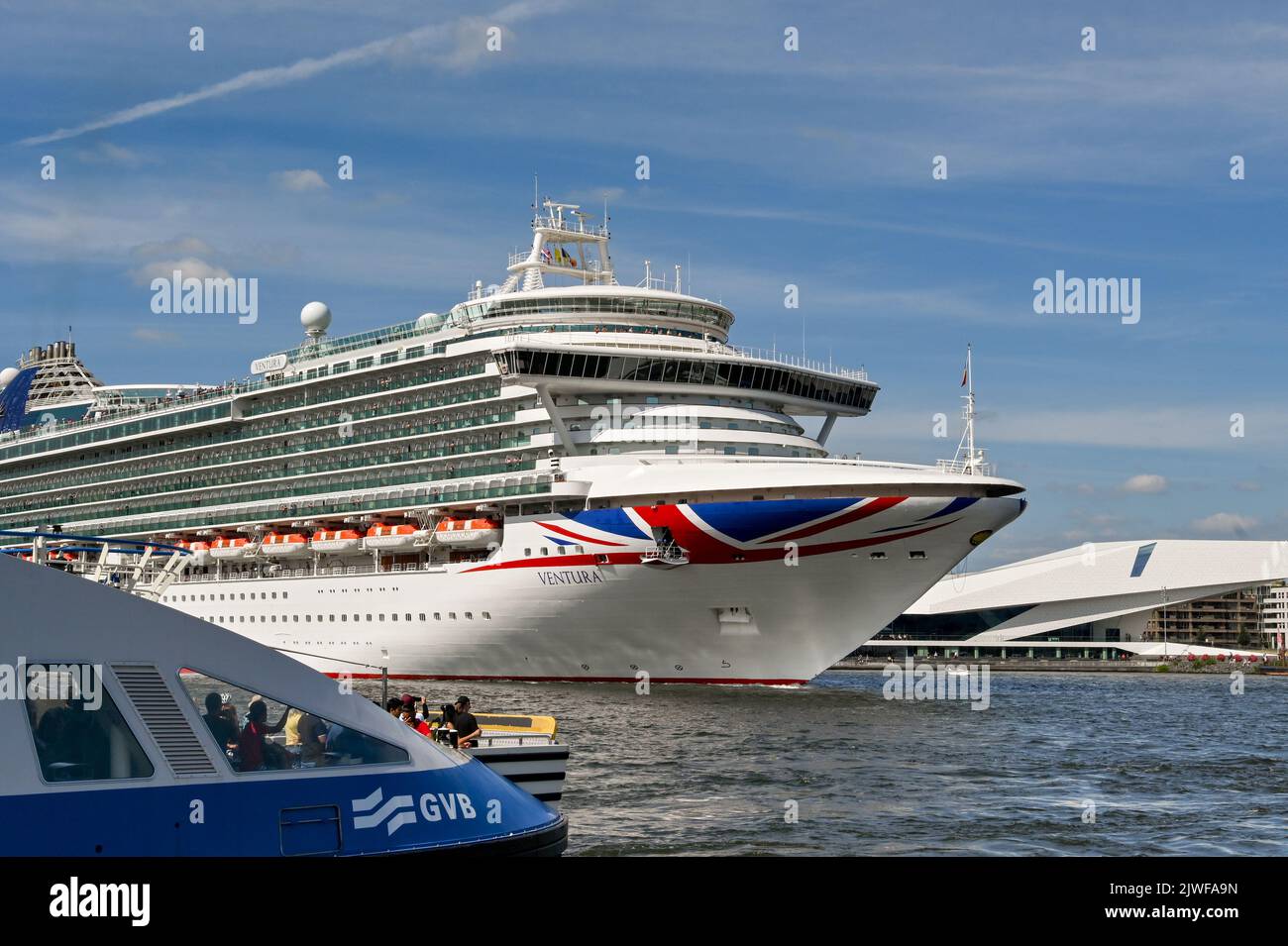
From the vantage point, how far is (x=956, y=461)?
37.3m

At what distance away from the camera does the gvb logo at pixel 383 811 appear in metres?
8.04

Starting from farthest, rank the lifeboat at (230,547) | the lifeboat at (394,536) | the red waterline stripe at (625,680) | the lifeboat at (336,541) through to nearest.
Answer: the lifeboat at (230,547) < the lifeboat at (336,541) < the lifeboat at (394,536) < the red waterline stripe at (625,680)

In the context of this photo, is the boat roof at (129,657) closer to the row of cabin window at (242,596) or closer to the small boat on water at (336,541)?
the small boat on water at (336,541)

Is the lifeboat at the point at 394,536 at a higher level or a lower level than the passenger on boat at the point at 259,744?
higher

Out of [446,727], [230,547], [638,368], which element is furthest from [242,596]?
[446,727]

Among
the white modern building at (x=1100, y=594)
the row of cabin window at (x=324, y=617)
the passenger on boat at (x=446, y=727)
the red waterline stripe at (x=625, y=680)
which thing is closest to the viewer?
the passenger on boat at (x=446, y=727)

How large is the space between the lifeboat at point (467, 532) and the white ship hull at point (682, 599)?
3.74ft

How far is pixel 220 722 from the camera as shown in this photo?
25.2 ft

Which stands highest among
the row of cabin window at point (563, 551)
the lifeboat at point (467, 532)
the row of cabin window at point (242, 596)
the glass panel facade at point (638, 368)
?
the glass panel facade at point (638, 368)

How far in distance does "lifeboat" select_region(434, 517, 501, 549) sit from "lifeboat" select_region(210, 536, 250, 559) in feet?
40.7

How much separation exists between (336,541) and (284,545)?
150 inches

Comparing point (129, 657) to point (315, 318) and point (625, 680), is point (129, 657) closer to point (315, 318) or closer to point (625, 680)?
point (625, 680)

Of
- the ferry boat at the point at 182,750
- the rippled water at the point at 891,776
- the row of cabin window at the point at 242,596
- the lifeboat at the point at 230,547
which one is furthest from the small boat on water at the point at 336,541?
the ferry boat at the point at 182,750

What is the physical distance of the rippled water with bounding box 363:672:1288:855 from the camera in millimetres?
17172
